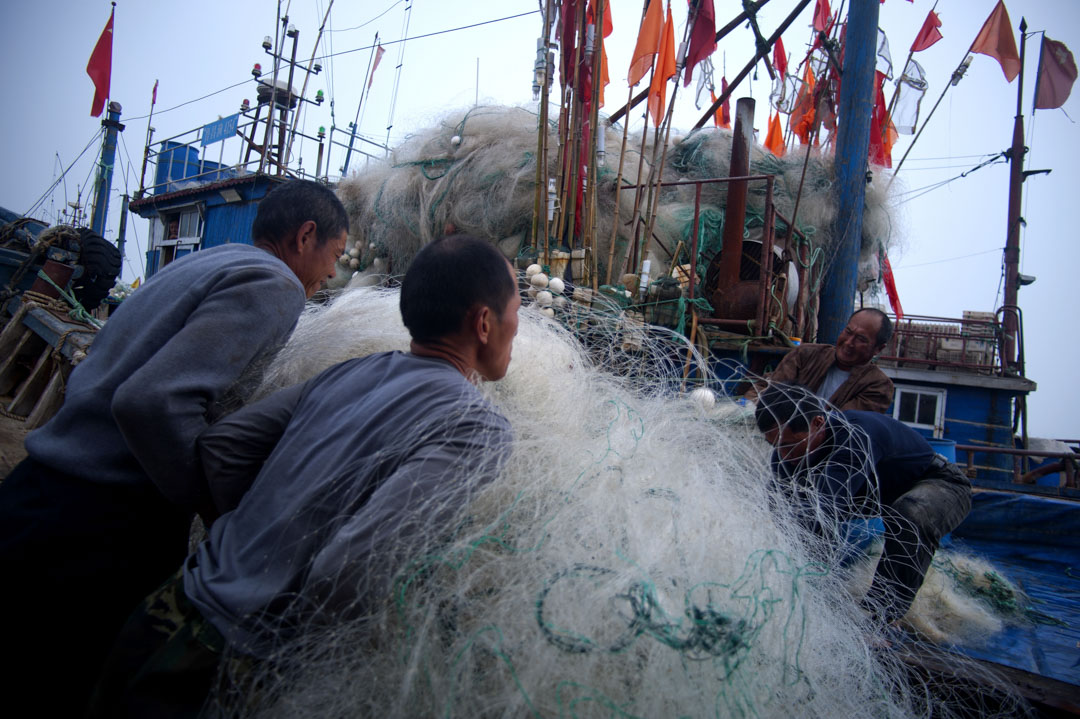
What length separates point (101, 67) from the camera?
563 inches

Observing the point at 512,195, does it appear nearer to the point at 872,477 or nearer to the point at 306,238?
the point at 872,477

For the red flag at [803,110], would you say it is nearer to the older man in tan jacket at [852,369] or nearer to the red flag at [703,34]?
the red flag at [703,34]

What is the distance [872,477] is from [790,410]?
87 cm

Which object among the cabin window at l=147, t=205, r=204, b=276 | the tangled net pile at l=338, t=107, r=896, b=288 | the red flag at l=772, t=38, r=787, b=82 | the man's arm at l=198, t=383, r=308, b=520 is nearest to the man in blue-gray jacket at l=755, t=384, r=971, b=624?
the man's arm at l=198, t=383, r=308, b=520

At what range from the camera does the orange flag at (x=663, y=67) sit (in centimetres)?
511

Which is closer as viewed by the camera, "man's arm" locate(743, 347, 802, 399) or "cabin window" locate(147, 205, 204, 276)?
"man's arm" locate(743, 347, 802, 399)

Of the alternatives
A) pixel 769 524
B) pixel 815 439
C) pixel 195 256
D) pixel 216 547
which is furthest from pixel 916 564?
pixel 195 256

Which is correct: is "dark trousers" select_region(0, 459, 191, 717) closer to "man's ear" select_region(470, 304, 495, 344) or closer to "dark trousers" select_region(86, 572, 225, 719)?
"dark trousers" select_region(86, 572, 225, 719)

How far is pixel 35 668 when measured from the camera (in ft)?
3.89

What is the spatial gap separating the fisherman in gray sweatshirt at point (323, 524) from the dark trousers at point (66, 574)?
250 mm

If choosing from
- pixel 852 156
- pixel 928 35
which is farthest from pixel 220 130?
pixel 928 35

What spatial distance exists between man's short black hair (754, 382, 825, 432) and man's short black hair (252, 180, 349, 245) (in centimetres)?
179

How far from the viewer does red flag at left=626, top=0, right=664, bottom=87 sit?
544cm

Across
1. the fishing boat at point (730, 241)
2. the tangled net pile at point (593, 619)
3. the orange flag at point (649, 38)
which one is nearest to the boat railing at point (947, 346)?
the fishing boat at point (730, 241)
